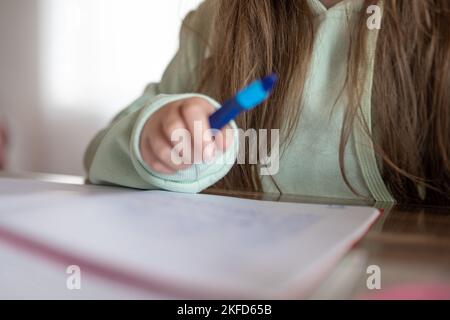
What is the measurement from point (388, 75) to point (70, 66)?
5.54ft

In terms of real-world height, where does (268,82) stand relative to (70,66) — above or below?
below

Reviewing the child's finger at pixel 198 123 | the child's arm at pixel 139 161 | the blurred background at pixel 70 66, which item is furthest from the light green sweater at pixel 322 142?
the blurred background at pixel 70 66

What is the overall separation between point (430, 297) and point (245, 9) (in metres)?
0.41

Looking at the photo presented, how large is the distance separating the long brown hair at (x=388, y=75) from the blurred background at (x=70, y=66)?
1.30 meters

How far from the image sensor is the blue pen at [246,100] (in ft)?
0.85

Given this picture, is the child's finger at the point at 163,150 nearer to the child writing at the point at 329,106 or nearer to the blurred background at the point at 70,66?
the child writing at the point at 329,106

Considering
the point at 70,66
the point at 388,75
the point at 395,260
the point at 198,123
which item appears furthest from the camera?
the point at 70,66

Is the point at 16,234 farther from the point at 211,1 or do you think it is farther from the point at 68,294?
the point at 211,1

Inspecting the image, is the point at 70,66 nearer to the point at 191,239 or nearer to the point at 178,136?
the point at 178,136

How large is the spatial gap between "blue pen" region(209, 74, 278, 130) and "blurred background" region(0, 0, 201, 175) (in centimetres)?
153

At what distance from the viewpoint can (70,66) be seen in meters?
1.91

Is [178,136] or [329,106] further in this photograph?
[329,106]

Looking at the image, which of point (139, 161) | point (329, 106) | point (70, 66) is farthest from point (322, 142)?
point (70, 66)

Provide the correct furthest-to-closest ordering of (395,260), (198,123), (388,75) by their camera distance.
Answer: (388,75), (198,123), (395,260)
